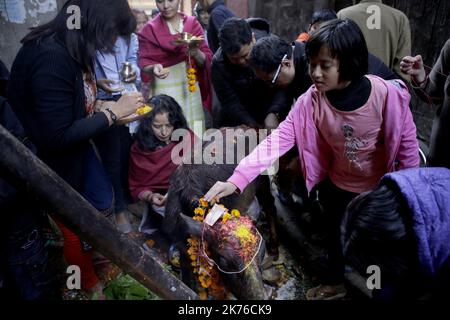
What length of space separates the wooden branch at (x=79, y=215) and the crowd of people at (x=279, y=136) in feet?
1.79

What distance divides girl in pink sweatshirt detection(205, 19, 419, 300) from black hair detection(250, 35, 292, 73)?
20.3 inches

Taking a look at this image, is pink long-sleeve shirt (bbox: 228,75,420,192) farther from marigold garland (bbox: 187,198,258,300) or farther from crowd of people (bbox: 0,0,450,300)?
marigold garland (bbox: 187,198,258,300)

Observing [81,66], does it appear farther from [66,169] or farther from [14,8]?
[14,8]

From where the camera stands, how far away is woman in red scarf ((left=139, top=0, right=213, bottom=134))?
11.5ft

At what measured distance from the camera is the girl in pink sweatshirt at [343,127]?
1.86m

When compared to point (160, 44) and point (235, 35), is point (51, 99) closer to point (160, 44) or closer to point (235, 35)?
point (235, 35)

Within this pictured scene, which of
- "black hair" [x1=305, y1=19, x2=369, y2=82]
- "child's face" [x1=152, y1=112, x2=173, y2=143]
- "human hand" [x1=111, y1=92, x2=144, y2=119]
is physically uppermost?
"black hair" [x1=305, y1=19, x2=369, y2=82]

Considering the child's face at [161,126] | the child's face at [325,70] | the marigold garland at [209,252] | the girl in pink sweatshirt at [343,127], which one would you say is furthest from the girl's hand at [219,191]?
the child's face at [161,126]

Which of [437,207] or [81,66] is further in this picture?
[81,66]

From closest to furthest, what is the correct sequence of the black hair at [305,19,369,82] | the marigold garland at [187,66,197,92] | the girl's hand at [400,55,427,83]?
1. the black hair at [305,19,369,82]
2. the girl's hand at [400,55,427,83]
3. the marigold garland at [187,66,197,92]

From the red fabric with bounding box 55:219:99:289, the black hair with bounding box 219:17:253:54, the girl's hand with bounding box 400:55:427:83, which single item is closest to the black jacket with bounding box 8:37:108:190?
the red fabric with bounding box 55:219:99:289
